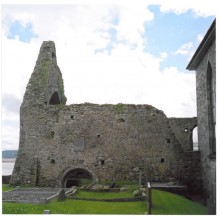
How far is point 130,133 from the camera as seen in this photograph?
80.4 ft

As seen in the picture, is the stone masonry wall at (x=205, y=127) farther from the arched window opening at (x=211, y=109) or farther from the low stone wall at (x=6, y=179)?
the low stone wall at (x=6, y=179)

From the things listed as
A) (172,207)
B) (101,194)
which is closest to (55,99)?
(101,194)

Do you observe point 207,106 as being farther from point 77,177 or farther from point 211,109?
point 77,177

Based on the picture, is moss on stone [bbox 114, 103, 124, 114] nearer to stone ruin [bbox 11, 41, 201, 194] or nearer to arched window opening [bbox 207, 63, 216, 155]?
stone ruin [bbox 11, 41, 201, 194]

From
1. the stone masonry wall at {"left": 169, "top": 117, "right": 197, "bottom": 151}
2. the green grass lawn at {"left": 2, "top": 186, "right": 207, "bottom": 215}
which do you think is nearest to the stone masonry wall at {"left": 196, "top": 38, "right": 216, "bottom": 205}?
the green grass lawn at {"left": 2, "top": 186, "right": 207, "bottom": 215}

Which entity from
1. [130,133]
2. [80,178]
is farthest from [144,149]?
[80,178]

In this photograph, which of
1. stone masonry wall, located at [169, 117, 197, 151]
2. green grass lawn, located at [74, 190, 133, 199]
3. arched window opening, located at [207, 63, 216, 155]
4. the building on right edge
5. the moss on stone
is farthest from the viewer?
stone masonry wall, located at [169, 117, 197, 151]

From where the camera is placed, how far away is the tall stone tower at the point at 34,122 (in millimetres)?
24500

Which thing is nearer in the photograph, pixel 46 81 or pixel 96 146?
pixel 96 146

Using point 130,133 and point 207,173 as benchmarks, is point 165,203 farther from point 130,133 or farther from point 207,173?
point 130,133

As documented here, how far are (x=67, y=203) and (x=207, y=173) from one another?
340 inches

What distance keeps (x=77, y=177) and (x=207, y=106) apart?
1067cm

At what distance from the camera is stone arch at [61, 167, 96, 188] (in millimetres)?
24188

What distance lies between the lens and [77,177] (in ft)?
82.1
